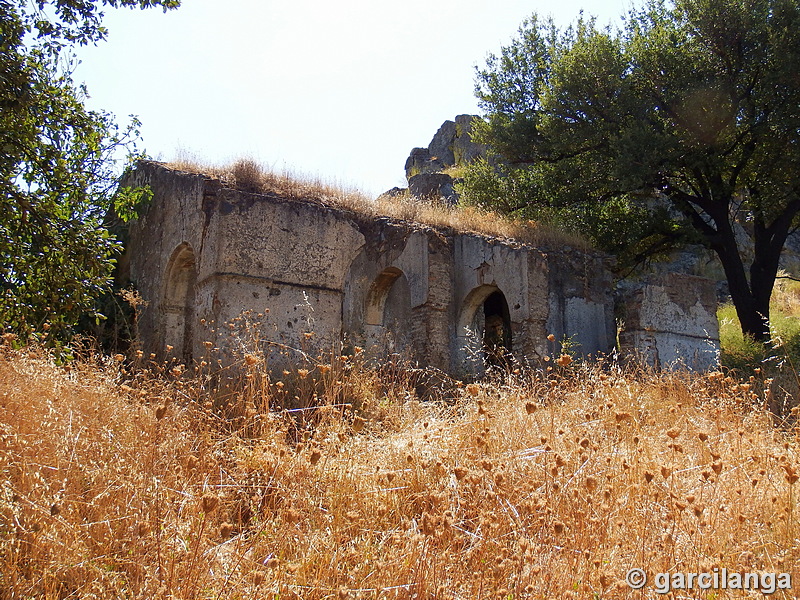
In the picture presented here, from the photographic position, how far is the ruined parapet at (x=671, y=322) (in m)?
11.1

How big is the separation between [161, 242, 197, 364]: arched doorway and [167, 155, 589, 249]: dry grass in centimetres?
148

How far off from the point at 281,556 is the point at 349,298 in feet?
28.0

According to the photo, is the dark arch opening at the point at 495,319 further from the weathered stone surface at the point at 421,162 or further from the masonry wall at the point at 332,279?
the weathered stone surface at the point at 421,162

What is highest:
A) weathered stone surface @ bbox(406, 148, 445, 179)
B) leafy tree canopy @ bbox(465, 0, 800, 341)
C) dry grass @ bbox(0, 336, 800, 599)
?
weathered stone surface @ bbox(406, 148, 445, 179)

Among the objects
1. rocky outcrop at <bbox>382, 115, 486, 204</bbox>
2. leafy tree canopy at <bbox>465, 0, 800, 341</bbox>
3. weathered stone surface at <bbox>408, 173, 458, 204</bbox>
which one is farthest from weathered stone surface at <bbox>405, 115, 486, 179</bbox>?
leafy tree canopy at <bbox>465, 0, 800, 341</bbox>

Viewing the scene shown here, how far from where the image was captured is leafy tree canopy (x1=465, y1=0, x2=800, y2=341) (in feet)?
42.4

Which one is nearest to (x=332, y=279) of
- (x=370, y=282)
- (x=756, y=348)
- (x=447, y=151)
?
(x=370, y=282)

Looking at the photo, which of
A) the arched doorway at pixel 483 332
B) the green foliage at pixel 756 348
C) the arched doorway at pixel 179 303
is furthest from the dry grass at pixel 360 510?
the arched doorway at pixel 179 303

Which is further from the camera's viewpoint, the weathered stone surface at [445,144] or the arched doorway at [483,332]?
the weathered stone surface at [445,144]

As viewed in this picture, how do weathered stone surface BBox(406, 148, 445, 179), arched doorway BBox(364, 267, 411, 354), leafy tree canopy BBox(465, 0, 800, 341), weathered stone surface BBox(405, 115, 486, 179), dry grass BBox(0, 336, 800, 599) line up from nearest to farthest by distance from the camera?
dry grass BBox(0, 336, 800, 599), arched doorway BBox(364, 267, 411, 354), leafy tree canopy BBox(465, 0, 800, 341), weathered stone surface BBox(405, 115, 486, 179), weathered stone surface BBox(406, 148, 445, 179)

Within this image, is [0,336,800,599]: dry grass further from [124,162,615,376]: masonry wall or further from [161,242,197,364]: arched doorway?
[161,242,197,364]: arched doorway

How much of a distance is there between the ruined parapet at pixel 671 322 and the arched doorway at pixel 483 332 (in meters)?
2.03

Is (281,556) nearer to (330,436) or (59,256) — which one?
(330,436)

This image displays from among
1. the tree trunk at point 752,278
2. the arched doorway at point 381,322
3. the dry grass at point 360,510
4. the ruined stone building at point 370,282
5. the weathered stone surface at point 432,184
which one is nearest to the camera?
the dry grass at point 360,510
